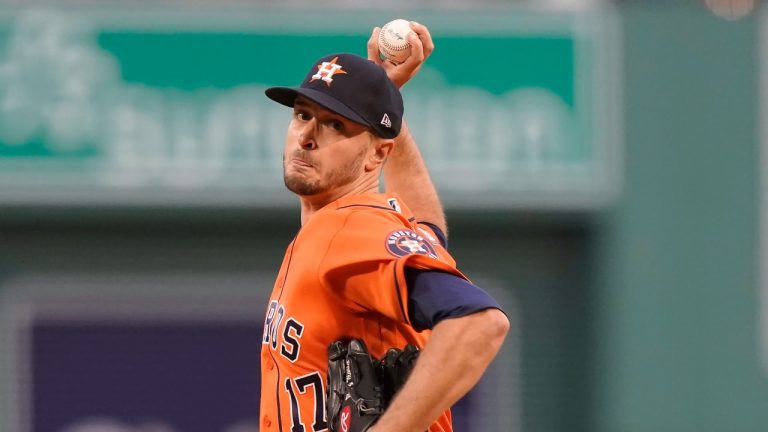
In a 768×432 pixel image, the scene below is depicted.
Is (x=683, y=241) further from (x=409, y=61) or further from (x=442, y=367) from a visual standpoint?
(x=442, y=367)

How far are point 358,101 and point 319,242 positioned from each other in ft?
1.41

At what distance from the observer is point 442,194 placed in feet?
32.3

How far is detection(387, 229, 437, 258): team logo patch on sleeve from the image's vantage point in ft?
11.0

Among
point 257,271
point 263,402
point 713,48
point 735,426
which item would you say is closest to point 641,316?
point 735,426

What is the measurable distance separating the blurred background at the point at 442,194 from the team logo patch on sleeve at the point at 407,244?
6.33 metres

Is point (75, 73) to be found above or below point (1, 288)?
above

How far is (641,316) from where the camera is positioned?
9.95 meters

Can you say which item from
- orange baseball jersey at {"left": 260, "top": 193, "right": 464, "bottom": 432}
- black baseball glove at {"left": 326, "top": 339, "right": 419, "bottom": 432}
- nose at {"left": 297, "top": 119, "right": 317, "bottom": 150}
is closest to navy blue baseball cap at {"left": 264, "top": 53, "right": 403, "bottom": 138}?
nose at {"left": 297, "top": 119, "right": 317, "bottom": 150}

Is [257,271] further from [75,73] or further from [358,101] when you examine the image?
[358,101]

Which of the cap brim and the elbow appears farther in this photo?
the cap brim

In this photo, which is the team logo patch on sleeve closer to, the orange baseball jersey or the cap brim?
the orange baseball jersey

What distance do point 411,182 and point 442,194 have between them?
198 inches

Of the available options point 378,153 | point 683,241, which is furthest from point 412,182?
point 683,241

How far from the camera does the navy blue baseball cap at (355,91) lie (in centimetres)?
374
